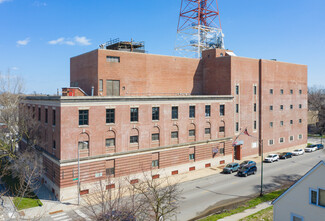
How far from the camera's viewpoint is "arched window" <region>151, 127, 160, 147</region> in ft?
136

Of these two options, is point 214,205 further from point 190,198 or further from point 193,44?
point 193,44

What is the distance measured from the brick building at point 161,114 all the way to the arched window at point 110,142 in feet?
0.48

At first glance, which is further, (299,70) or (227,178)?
(299,70)

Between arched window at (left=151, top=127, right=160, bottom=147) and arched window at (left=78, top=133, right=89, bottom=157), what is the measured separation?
10592 mm

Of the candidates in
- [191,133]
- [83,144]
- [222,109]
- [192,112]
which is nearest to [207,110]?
[192,112]

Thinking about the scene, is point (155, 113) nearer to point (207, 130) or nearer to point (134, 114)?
point (134, 114)

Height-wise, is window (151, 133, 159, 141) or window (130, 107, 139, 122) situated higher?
window (130, 107, 139, 122)

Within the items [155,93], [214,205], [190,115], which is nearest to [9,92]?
[155,93]

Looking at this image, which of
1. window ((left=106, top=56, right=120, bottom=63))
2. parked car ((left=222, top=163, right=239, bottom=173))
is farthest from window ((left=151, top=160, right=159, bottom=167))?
window ((left=106, top=56, right=120, bottom=63))

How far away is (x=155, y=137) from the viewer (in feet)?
137

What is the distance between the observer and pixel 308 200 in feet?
64.6

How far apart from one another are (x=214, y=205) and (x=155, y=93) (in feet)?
79.3

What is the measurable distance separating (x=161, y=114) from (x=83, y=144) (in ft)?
44.0

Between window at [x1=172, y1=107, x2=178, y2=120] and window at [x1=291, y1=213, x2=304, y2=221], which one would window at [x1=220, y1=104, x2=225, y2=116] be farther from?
window at [x1=291, y1=213, x2=304, y2=221]
